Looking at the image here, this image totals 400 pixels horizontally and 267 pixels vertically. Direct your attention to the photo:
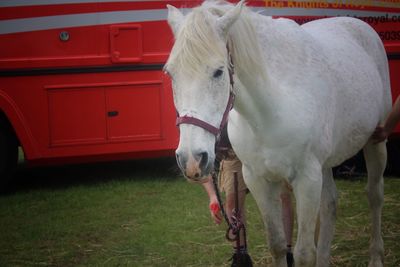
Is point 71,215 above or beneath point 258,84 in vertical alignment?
beneath

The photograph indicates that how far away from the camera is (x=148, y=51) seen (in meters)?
6.16

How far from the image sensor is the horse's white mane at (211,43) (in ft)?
7.88

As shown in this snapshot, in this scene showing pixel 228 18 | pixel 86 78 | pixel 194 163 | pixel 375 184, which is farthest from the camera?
pixel 86 78

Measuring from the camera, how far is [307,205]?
2.99 meters

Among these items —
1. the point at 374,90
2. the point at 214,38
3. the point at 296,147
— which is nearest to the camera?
the point at 214,38

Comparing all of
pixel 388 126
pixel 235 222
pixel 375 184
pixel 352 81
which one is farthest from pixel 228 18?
pixel 375 184

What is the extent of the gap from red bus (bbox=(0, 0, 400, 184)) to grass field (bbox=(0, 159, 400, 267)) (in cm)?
46

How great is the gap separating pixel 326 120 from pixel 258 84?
450mm

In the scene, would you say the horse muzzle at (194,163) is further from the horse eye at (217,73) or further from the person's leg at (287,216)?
the person's leg at (287,216)

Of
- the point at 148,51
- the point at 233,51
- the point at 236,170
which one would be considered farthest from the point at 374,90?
the point at 148,51

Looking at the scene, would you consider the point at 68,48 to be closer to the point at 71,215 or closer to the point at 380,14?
the point at 71,215

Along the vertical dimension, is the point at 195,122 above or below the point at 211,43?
below

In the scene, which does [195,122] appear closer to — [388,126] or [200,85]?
[200,85]

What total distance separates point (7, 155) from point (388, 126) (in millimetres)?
4038
